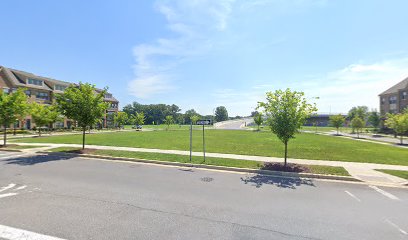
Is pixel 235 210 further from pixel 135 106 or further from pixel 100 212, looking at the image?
pixel 135 106

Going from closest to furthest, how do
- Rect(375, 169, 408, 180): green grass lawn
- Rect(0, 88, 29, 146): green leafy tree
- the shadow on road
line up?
the shadow on road, Rect(375, 169, 408, 180): green grass lawn, Rect(0, 88, 29, 146): green leafy tree

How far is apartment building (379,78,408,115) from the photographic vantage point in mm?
48156

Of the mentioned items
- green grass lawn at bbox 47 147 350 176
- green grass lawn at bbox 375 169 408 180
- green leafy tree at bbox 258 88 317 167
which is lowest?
green grass lawn at bbox 375 169 408 180

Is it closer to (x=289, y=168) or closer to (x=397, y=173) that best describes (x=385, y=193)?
(x=397, y=173)

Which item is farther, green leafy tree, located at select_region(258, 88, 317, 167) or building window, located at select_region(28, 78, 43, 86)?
building window, located at select_region(28, 78, 43, 86)

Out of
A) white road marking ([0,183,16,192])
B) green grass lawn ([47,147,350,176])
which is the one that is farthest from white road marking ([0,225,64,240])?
green grass lawn ([47,147,350,176])

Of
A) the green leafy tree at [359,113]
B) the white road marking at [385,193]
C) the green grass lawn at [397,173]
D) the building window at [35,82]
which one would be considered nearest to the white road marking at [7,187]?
the white road marking at [385,193]

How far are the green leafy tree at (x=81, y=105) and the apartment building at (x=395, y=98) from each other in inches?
2452

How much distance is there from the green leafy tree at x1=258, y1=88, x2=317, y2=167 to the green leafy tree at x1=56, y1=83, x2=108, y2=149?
12.8 m

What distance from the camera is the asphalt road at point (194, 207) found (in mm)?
4449

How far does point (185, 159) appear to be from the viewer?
12023 millimetres

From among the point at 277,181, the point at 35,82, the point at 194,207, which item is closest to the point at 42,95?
the point at 35,82

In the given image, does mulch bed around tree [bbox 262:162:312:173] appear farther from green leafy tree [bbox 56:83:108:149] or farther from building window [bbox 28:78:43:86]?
building window [bbox 28:78:43:86]

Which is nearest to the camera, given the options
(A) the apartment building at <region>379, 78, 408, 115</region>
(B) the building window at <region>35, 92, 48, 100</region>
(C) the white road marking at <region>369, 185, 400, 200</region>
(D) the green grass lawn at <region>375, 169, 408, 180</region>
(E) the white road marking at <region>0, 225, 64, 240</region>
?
(E) the white road marking at <region>0, 225, 64, 240</region>
